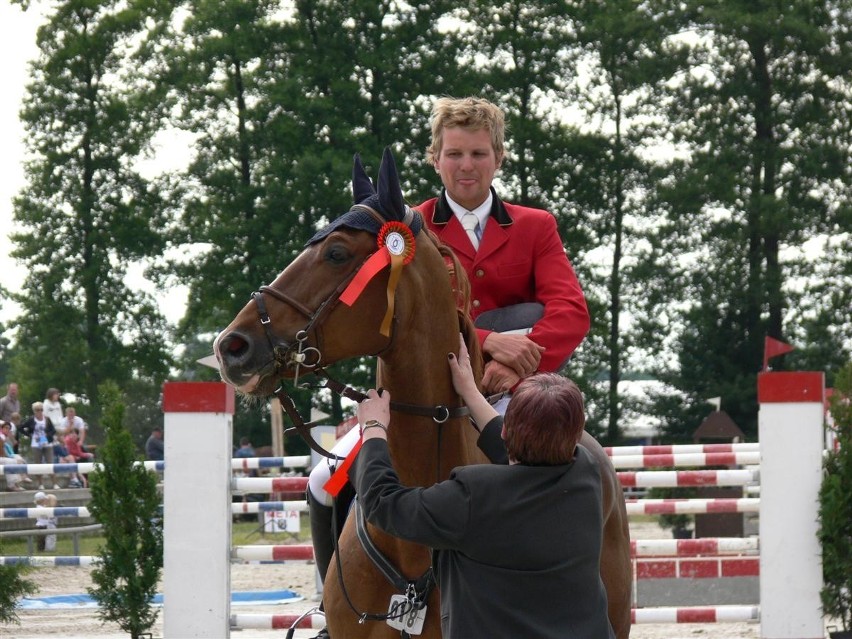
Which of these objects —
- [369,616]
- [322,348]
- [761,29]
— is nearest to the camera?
[322,348]

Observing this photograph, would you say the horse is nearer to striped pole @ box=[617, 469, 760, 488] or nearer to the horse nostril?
the horse nostril

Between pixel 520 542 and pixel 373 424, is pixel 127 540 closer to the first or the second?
pixel 373 424

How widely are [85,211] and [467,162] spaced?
3052 centimetres

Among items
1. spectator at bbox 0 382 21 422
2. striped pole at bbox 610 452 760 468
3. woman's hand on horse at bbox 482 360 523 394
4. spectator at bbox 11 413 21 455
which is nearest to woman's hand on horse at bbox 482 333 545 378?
woman's hand on horse at bbox 482 360 523 394

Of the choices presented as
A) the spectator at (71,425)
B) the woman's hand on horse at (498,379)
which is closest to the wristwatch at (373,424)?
the woman's hand on horse at (498,379)

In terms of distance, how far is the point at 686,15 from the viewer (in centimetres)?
3341

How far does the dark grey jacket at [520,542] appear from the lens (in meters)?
3.12

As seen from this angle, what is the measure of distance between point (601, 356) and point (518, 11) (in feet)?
31.2

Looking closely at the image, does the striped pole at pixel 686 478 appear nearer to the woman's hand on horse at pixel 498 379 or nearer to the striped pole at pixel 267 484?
the striped pole at pixel 267 484

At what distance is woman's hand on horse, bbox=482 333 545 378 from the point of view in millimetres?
4055

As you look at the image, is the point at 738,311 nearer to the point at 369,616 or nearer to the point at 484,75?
the point at 484,75

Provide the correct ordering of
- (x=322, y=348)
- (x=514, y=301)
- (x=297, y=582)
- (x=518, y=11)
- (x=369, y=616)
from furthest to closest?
1. (x=518, y=11)
2. (x=297, y=582)
3. (x=514, y=301)
4. (x=369, y=616)
5. (x=322, y=348)

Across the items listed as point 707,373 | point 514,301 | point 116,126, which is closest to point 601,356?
point 707,373

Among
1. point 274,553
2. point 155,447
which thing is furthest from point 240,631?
point 155,447
